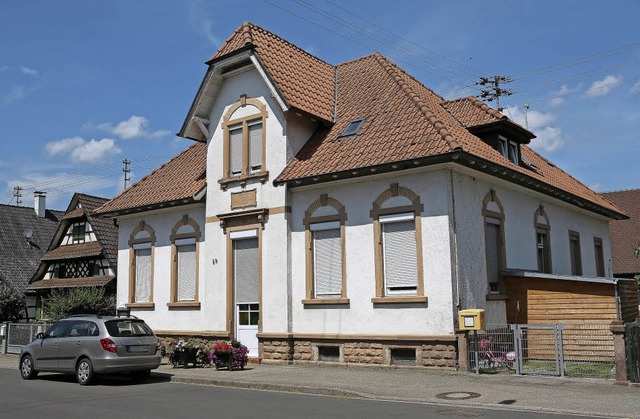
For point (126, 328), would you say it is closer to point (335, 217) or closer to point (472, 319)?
point (335, 217)

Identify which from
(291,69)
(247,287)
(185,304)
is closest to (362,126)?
(291,69)

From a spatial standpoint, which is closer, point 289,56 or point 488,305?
point 488,305

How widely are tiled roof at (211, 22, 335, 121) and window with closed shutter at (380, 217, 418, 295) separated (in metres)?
4.88

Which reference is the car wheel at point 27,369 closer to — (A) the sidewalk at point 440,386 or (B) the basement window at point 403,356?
(A) the sidewalk at point 440,386

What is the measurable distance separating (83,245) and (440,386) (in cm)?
2508

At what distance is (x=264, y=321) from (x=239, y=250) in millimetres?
2479

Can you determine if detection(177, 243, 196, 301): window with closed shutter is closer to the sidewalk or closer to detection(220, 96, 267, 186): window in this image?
detection(220, 96, 267, 186): window

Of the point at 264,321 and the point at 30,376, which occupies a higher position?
the point at 264,321

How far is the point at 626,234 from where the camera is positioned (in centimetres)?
3803

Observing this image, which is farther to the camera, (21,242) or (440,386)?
(21,242)

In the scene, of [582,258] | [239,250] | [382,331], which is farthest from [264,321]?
[582,258]

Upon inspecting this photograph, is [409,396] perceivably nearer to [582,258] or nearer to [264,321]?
[264,321]

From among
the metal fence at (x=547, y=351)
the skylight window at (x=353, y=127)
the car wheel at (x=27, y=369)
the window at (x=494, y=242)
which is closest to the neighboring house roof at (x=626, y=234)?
the window at (x=494, y=242)

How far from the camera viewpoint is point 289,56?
2198 cm
